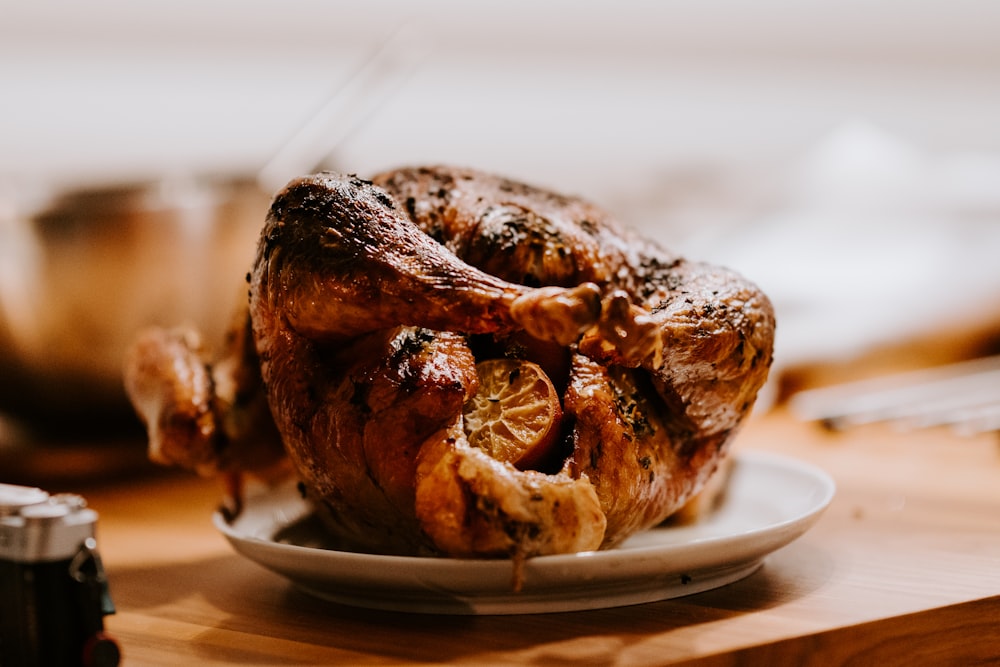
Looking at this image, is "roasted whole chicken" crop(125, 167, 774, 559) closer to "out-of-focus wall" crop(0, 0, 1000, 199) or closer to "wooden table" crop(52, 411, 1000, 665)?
"wooden table" crop(52, 411, 1000, 665)

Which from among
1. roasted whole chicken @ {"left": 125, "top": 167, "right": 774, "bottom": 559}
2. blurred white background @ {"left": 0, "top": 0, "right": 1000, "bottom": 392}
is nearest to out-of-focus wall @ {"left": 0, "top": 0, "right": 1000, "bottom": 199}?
blurred white background @ {"left": 0, "top": 0, "right": 1000, "bottom": 392}

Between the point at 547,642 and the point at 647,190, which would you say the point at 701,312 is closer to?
the point at 547,642

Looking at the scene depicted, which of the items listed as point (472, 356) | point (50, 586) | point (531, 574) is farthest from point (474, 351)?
point (50, 586)

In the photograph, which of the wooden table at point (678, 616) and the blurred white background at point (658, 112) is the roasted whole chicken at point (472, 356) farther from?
the blurred white background at point (658, 112)

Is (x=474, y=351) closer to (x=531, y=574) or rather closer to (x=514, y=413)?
(x=514, y=413)

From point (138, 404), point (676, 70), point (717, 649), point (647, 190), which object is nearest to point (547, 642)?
point (717, 649)

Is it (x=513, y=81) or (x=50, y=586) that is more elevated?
(x=513, y=81)

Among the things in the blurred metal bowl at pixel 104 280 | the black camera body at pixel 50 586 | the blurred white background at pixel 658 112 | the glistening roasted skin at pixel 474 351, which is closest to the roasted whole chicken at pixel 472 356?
the glistening roasted skin at pixel 474 351
